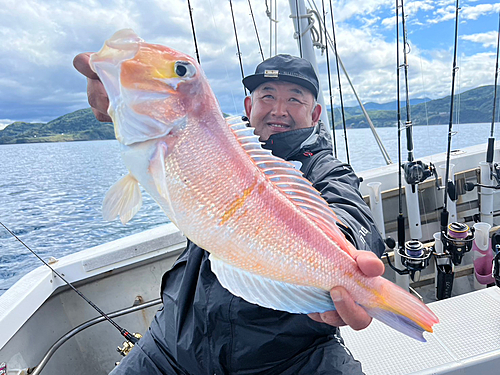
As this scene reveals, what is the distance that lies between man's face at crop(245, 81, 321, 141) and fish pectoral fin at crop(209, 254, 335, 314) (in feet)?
4.39

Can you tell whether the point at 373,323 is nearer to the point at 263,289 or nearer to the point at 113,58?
the point at 263,289

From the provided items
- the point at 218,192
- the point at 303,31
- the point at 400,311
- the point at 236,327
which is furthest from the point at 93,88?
the point at 303,31

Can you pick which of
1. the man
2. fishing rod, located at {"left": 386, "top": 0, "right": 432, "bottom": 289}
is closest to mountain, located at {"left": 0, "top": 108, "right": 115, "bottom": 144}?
the man

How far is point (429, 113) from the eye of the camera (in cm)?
516

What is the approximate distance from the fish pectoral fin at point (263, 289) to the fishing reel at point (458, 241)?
273cm

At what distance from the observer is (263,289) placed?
33.3 inches

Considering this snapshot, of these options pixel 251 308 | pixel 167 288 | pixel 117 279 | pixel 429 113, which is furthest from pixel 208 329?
pixel 429 113

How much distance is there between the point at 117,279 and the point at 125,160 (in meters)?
2.53

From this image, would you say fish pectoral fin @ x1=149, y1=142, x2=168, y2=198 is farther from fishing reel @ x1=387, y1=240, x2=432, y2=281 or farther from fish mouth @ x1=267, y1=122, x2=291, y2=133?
fishing reel @ x1=387, y1=240, x2=432, y2=281

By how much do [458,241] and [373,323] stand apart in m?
1.47

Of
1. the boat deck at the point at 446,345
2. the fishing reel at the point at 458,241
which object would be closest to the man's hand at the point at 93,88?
the boat deck at the point at 446,345

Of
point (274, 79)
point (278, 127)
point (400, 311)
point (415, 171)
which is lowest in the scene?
point (415, 171)

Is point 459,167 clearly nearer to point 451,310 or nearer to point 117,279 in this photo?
point 451,310

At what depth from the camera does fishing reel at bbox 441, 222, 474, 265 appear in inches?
117
